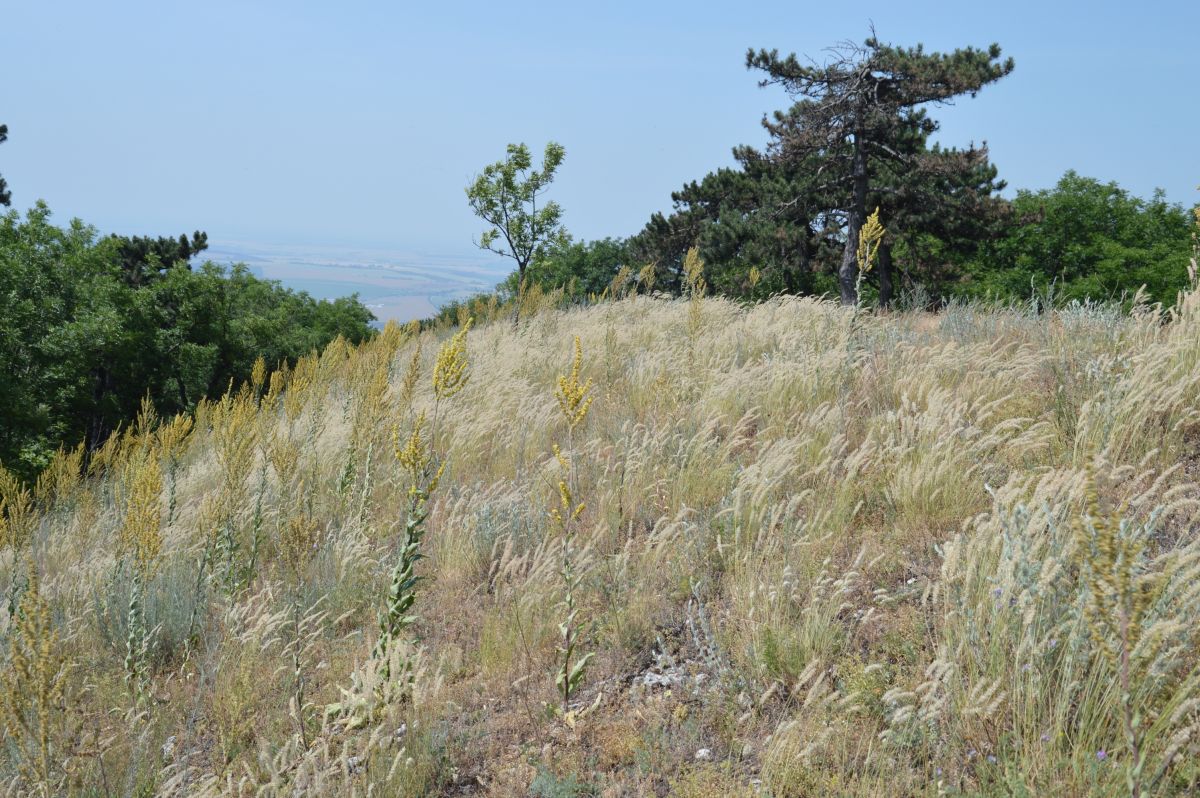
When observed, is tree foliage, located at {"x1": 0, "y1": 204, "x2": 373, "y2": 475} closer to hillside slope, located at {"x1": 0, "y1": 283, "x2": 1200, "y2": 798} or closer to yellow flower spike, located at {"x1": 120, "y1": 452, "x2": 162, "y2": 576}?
hillside slope, located at {"x1": 0, "y1": 283, "x2": 1200, "y2": 798}

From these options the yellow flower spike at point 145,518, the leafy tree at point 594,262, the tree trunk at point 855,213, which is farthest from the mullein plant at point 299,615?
the leafy tree at point 594,262

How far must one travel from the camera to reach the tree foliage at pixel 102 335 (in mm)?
17328

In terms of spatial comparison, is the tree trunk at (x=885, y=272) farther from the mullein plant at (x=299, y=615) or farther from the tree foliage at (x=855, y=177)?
the mullein plant at (x=299, y=615)

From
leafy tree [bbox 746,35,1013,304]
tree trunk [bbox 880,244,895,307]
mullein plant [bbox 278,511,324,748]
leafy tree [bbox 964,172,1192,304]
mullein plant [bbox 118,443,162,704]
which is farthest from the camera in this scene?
leafy tree [bbox 964,172,1192,304]

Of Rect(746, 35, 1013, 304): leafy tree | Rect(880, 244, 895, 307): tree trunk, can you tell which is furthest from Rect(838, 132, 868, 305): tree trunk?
Rect(880, 244, 895, 307): tree trunk

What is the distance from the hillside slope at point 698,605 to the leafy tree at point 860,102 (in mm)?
11389

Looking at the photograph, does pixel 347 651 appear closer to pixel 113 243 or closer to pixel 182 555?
pixel 182 555

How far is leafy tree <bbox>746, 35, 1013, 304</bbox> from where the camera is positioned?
14641 millimetres

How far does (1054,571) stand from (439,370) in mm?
2910

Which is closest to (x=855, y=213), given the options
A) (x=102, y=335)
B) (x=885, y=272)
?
(x=885, y=272)

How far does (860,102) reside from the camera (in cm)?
1642

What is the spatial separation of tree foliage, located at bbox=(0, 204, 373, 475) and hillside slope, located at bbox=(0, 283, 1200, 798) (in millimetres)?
12461

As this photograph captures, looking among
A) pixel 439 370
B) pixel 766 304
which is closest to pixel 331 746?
pixel 439 370

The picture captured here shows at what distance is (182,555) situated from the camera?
511cm
